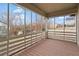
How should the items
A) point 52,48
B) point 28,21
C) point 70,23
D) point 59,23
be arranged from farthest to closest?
point 70,23 < point 59,23 < point 52,48 < point 28,21

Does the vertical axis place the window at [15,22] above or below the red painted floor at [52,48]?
above

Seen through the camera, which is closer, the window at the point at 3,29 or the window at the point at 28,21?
the window at the point at 3,29

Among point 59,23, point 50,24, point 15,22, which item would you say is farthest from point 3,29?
point 59,23

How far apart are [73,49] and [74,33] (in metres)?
0.66

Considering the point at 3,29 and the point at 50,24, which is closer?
the point at 3,29

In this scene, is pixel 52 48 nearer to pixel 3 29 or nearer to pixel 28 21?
pixel 28 21

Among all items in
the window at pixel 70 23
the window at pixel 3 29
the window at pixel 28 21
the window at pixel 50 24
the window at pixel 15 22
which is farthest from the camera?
the window at pixel 70 23

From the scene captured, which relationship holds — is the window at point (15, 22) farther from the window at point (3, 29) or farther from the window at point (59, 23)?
the window at point (59, 23)

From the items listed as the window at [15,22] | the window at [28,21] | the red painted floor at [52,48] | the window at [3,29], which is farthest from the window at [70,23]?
the window at [3,29]

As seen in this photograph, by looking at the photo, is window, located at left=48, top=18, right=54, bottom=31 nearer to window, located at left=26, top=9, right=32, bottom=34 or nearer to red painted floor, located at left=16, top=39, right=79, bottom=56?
red painted floor, located at left=16, top=39, right=79, bottom=56

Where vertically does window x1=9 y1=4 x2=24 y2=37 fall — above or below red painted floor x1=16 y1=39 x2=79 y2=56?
above

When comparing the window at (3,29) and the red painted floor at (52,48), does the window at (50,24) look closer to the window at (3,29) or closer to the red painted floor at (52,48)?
the red painted floor at (52,48)

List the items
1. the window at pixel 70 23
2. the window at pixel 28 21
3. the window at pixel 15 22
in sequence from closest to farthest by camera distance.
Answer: the window at pixel 15 22
the window at pixel 28 21
the window at pixel 70 23

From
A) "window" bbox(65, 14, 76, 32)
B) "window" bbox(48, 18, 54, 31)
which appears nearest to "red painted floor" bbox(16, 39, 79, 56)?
"window" bbox(48, 18, 54, 31)
